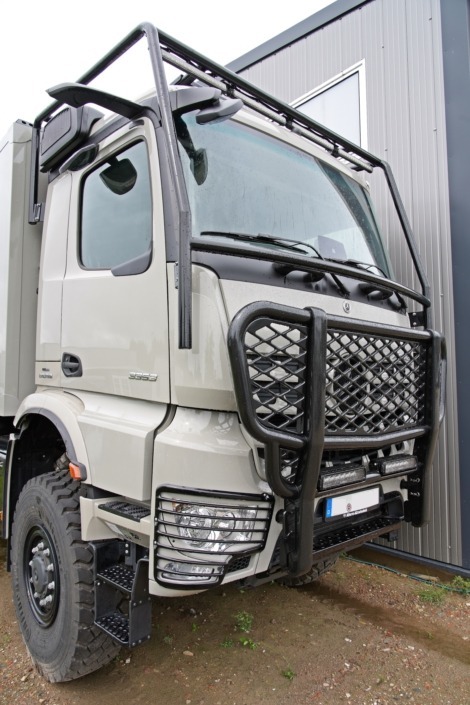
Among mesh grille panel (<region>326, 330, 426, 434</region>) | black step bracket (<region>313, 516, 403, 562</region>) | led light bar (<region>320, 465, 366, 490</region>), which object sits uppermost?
mesh grille panel (<region>326, 330, 426, 434</region>)

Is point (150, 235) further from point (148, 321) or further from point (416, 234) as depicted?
point (416, 234)

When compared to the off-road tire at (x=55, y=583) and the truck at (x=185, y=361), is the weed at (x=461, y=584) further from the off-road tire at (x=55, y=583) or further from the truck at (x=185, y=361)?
the off-road tire at (x=55, y=583)

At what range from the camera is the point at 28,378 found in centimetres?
323

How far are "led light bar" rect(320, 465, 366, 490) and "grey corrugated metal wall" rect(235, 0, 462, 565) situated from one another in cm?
202

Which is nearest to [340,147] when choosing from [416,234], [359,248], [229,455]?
[359,248]

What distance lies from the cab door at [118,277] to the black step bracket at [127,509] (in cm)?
50

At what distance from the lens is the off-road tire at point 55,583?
2.42 metres

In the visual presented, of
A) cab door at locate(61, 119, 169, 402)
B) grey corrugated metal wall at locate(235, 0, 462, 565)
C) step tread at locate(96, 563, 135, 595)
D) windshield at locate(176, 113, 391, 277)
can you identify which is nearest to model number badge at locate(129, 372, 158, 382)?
cab door at locate(61, 119, 169, 402)

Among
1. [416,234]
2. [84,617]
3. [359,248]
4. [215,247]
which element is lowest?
[84,617]

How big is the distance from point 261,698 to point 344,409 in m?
1.54

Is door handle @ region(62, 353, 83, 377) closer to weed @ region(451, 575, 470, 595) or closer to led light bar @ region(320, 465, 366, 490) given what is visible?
led light bar @ region(320, 465, 366, 490)

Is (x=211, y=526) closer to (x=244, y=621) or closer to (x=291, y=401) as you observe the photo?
(x=291, y=401)

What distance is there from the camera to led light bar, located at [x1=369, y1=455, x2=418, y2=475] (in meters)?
2.43

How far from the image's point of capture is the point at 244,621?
3.21m
